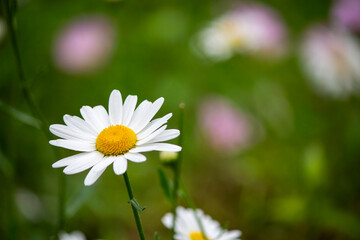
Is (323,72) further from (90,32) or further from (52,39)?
(52,39)

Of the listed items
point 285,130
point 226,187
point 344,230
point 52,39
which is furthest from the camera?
point 52,39

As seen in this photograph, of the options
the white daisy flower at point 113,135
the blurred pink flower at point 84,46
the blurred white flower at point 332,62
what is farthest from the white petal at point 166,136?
the blurred pink flower at point 84,46

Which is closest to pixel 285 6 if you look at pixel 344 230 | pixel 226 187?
pixel 226 187

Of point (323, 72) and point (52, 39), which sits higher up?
point (52, 39)

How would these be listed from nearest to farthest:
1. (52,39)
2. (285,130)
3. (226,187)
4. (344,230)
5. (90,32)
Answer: (344,230) < (226,187) < (285,130) < (90,32) < (52,39)

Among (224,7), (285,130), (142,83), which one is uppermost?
(224,7)

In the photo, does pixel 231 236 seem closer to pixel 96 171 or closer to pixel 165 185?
pixel 165 185

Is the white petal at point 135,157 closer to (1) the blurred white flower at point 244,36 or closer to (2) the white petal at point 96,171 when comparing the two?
(2) the white petal at point 96,171
